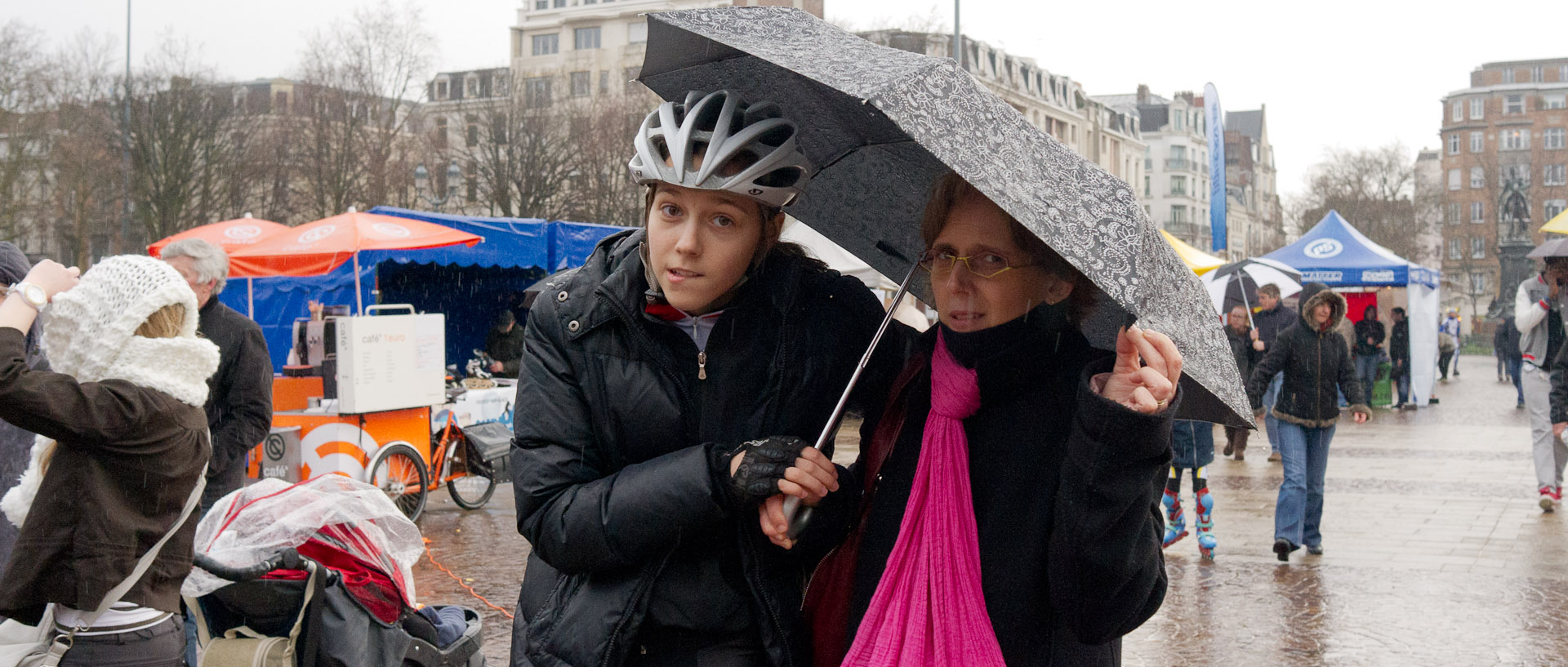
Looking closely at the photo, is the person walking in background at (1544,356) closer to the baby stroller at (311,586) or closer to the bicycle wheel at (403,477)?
the bicycle wheel at (403,477)

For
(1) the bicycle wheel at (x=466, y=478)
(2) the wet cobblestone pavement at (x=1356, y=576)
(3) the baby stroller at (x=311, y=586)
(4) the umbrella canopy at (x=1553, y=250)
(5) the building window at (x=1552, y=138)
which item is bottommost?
(2) the wet cobblestone pavement at (x=1356, y=576)

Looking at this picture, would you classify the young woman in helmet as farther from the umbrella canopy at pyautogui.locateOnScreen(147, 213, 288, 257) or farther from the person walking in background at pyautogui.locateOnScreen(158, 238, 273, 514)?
the umbrella canopy at pyautogui.locateOnScreen(147, 213, 288, 257)

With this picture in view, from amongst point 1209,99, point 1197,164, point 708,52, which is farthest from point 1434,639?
point 1197,164

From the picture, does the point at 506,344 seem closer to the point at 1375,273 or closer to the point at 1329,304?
the point at 1329,304

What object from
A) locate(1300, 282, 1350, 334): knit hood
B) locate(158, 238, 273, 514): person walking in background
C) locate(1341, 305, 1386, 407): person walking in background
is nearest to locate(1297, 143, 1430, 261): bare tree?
locate(1341, 305, 1386, 407): person walking in background

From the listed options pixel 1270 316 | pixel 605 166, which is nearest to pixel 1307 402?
pixel 1270 316

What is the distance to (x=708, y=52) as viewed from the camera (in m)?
2.28

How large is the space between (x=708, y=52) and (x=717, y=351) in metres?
0.56

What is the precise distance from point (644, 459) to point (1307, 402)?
724 centimetres

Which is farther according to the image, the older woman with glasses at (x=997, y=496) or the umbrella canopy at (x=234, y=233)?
the umbrella canopy at (x=234, y=233)

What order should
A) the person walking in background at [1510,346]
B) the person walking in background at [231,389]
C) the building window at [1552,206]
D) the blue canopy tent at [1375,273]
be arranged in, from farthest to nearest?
the building window at [1552,206], the person walking in background at [1510,346], the blue canopy tent at [1375,273], the person walking in background at [231,389]

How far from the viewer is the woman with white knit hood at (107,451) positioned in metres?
3.13

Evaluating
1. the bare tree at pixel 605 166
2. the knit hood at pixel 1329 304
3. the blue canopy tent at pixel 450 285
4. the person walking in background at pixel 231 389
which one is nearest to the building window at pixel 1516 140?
the bare tree at pixel 605 166

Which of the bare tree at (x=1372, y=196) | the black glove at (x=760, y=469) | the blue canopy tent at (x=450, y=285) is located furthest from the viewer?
the bare tree at (x=1372, y=196)
